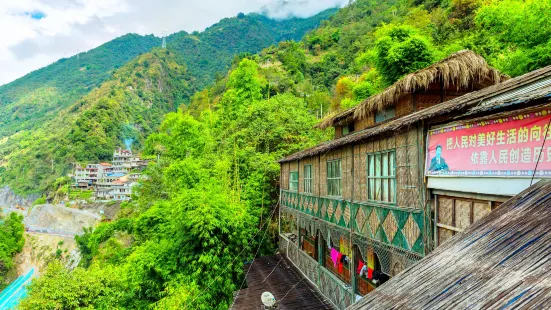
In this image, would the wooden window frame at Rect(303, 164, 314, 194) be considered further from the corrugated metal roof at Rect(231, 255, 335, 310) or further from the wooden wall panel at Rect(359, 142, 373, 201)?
the wooden wall panel at Rect(359, 142, 373, 201)

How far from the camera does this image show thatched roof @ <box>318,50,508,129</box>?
977cm

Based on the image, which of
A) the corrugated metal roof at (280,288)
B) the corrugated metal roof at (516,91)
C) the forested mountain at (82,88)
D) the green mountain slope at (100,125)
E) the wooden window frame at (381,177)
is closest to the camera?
the corrugated metal roof at (516,91)

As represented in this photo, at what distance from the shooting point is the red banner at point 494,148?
4035mm

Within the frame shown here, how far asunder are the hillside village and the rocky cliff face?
15.5 metres

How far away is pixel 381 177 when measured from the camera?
7.64 m

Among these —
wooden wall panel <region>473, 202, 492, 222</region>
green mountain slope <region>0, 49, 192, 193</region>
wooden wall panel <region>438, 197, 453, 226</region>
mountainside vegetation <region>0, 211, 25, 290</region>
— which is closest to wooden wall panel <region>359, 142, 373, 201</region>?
wooden wall panel <region>438, 197, 453, 226</region>

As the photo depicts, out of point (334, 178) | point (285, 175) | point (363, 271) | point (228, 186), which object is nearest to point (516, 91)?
point (334, 178)

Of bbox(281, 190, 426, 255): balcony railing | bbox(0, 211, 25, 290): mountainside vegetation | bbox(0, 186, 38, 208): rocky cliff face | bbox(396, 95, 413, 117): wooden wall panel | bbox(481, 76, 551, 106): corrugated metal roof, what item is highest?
bbox(396, 95, 413, 117): wooden wall panel

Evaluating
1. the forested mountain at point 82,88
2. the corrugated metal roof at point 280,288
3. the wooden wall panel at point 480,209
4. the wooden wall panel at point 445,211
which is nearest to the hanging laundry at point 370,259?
the corrugated metal roof at point 280,288

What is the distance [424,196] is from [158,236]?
16533mm

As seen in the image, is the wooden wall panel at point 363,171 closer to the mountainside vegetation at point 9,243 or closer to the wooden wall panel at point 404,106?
the wooden wall panel at point 404,106

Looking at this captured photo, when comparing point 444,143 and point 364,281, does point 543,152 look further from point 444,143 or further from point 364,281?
point 364,281

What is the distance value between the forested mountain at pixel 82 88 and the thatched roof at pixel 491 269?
90617 mm

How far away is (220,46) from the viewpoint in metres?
147
